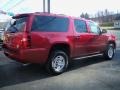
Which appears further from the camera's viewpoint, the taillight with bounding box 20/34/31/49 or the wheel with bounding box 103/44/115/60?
the wheel with bounding box 103/44/115/60

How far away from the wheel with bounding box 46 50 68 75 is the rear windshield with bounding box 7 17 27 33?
1.26 meters

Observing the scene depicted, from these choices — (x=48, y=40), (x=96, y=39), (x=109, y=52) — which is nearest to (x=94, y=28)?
(x=96, y=39)

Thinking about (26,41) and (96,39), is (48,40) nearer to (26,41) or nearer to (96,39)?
(26,41)

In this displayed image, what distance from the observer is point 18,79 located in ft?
24.4

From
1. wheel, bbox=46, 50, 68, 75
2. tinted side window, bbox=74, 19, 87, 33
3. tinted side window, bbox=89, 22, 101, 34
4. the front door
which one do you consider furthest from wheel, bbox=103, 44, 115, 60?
wheel, bbox=46, 50, 68, 75

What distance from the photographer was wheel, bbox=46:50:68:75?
7.84 m

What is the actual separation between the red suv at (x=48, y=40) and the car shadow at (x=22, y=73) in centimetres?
48

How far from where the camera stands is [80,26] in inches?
357


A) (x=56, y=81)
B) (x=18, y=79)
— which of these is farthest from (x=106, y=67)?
(x=18, y=79)

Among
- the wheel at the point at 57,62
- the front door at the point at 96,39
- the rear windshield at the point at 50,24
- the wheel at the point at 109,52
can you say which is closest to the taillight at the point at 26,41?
the rear windshield at the point at 50,24

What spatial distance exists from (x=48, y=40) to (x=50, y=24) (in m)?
0.57

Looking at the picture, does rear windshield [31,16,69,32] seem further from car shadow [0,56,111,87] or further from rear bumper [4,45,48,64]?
car shadow [0,56,111,87]

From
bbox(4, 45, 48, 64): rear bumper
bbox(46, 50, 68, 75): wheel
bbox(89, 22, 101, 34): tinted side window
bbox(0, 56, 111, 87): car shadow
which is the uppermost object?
bbox(89, 22, 101, 34): tinted side window

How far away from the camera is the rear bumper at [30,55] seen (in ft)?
23.7
